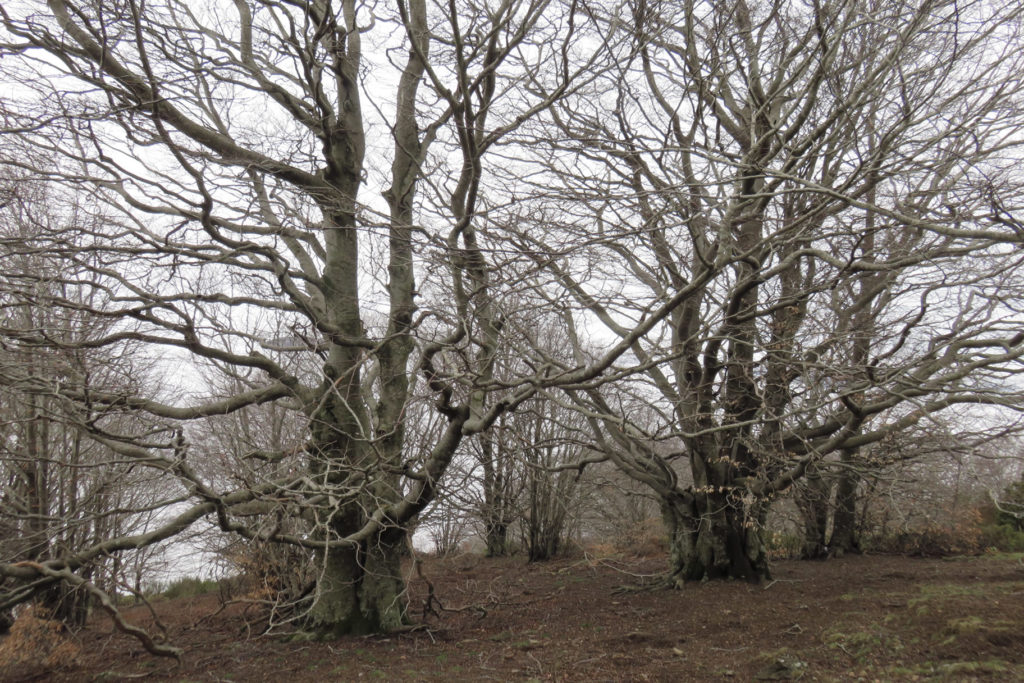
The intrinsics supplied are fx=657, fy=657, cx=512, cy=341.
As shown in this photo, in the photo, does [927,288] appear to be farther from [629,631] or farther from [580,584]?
[580,584]

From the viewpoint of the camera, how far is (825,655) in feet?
16.5

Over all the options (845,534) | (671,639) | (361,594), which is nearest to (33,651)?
(361,594)

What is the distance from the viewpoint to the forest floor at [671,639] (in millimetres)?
4828

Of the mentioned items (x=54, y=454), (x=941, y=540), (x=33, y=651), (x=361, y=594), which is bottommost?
(x=33, y=651)

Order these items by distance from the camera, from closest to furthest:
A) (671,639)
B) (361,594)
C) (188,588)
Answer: (671,639), (361,594), (188,588)

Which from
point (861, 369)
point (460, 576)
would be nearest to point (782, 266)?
point (861, 369)

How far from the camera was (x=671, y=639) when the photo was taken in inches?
234

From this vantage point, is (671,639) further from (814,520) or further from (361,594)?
(814,520)

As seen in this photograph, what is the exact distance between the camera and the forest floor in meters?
4.83

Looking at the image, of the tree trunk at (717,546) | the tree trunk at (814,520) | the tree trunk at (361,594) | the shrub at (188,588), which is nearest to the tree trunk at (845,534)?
the tree trunk at (814,520)

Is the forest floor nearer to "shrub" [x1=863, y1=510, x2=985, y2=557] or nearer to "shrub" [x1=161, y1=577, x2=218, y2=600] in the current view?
"shrub" [x1=863, y1=510, x2=985, y2=557]

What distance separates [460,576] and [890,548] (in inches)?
283

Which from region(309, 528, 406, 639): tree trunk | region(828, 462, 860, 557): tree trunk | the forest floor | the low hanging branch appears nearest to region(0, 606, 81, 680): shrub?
the forest floor

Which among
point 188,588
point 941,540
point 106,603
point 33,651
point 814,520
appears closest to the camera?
point 106,603
